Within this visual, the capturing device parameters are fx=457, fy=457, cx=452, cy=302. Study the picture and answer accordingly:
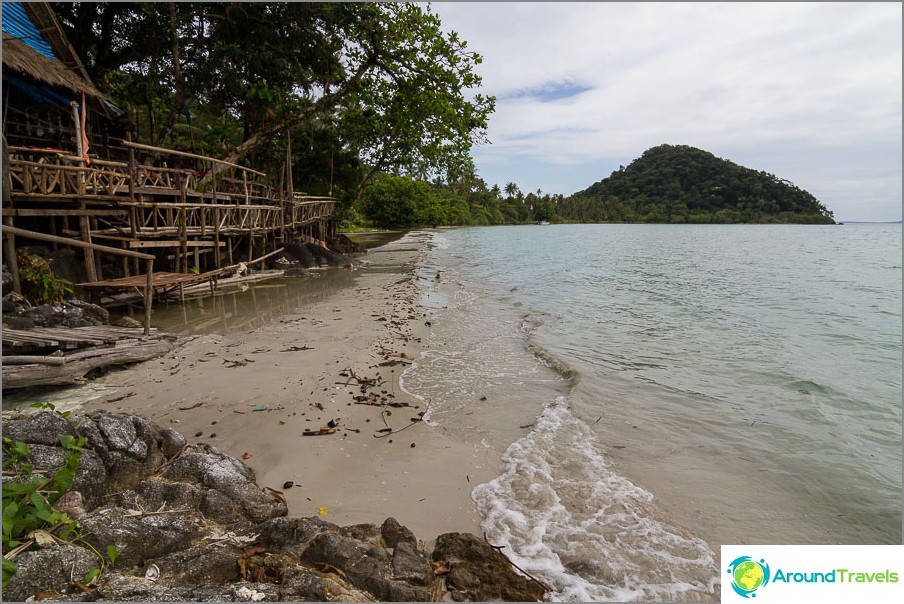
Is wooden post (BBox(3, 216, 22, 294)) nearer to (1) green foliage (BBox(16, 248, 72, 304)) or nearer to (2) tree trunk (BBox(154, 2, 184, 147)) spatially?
(1) green foliage (BBox(16, 248, 72, 304))

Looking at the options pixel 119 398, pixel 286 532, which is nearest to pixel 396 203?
pixel 119 398

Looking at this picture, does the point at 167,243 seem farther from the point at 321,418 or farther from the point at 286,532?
the point at 286,532

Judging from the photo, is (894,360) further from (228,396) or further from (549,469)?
(228,396)

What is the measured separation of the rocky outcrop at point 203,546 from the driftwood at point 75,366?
2.95 m

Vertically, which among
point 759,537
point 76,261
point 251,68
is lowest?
point 759,537

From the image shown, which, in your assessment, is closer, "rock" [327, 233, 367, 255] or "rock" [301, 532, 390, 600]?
"rock" [301, 532, 390, 600]

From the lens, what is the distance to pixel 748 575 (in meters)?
2.58

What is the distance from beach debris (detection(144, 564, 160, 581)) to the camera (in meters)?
2.58

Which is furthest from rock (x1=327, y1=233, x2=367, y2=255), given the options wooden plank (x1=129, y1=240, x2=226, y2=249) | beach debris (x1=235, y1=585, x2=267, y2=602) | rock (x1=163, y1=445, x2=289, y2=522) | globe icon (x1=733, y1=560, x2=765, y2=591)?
globe icon (x1=733, y1=560, x2=765, y2=591)

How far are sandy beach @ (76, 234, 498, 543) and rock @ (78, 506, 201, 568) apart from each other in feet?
2.98

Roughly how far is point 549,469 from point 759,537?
71.8 inches

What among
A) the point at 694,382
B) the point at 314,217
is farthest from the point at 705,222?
the point at 694,382

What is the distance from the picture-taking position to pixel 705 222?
10544 cm

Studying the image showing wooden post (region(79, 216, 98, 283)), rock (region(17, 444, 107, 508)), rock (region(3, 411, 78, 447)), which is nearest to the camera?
rock (region(17, 444, 107, 508))
